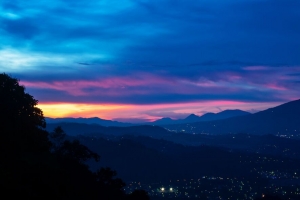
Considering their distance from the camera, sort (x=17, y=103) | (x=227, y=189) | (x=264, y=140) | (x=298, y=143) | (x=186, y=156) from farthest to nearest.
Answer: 1. (x=264, y=140)
2. (x=298, y=143)
3. (x=186, y=156)
4. (x=227, y=189)
5. (x=17, y=103)

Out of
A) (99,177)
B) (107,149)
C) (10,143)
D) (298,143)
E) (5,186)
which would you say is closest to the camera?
(5,186)

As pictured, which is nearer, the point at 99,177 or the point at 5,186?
the point at 5,186

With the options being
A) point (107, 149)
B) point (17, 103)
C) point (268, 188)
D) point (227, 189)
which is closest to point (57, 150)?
point (17, 103)

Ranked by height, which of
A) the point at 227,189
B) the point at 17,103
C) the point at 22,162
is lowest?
the point at 227,189

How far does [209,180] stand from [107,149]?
3007 cm

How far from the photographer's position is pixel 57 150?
98.2 ft

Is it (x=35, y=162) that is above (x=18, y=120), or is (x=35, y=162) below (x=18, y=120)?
below

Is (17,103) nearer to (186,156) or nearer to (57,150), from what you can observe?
(57,150)

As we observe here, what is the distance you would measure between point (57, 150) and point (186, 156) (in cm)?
9172

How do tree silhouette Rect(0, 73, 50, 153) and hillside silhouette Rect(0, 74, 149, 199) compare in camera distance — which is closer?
hillside silhouette Rect(0, 74, 149, 199)

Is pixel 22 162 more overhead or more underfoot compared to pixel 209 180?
more overhead

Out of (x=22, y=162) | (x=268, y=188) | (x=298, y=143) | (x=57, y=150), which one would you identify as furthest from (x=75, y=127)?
(x=22, y=162)

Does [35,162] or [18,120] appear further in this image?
[18,120]

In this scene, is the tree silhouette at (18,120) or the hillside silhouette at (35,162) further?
the tree silhouette at (18,120)
